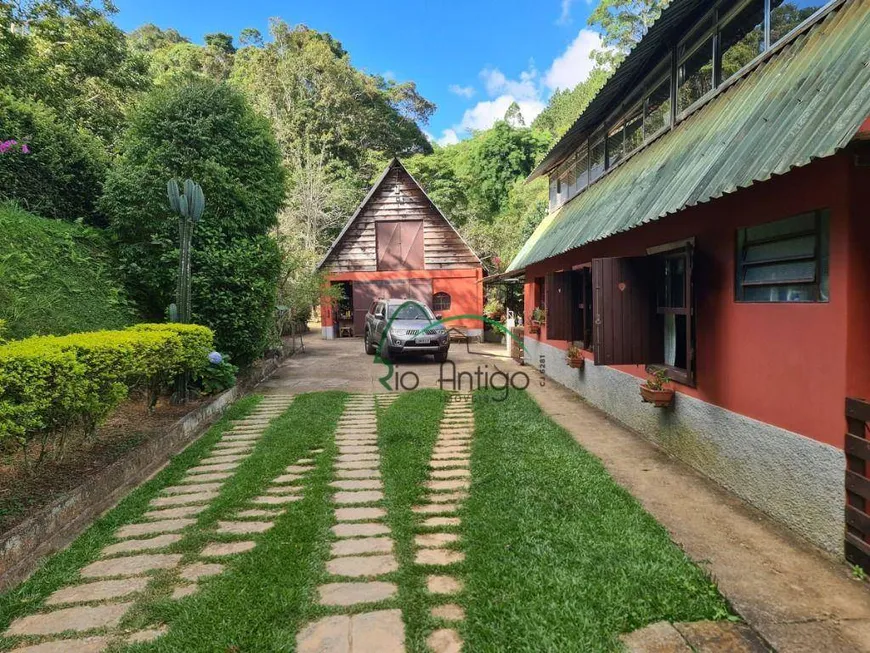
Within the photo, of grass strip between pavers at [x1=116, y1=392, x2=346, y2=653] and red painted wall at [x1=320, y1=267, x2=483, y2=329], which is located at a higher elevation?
red painted wall at [x1=320, y1=267, x2=483, y2=329]

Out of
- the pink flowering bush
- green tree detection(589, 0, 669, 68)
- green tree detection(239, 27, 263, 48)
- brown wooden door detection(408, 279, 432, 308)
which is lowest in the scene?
brown wooden door detection(408, 279, 432, 308)

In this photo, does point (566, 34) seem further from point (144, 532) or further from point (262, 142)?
point (144, 532)

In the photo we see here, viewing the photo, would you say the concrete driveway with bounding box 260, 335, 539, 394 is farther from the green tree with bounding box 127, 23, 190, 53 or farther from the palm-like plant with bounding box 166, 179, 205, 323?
the green tree with bounding box 127, 23, 190, 53

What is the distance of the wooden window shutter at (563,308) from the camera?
8.19m

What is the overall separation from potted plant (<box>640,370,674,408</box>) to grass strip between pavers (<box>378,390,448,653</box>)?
2.45m

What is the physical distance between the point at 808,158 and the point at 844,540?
232cm

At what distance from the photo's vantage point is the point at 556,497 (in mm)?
3971

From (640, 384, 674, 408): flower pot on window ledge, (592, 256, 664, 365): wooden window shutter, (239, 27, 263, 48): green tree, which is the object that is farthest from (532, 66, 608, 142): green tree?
(640, 384, 674, 408): flower pot on window ledge

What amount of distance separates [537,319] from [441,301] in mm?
8950

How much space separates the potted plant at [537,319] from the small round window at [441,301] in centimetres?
835

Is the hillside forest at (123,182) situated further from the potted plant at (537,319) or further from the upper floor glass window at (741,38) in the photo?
the upper floor glass window at (741,38)

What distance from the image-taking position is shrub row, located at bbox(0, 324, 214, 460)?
337 centimetres

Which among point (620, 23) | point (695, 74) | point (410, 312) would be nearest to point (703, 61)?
point (695, 74)

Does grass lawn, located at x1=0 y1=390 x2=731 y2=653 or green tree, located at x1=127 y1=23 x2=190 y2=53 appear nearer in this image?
grass lawn, located at x1=0 y1=390 x2=731 y2=653
